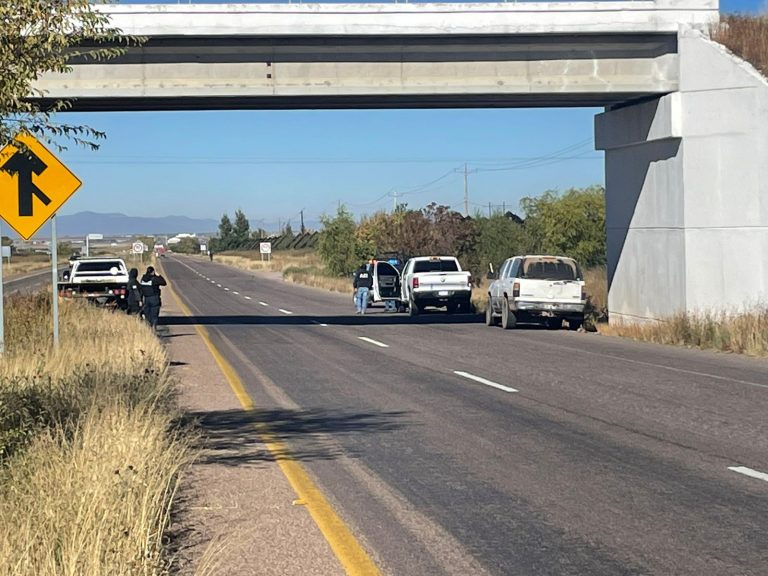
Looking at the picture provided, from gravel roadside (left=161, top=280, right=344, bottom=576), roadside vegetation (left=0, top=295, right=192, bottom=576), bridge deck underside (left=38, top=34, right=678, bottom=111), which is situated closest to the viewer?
roadside vegetation (left=0, top=295, right=192, bottom=576)

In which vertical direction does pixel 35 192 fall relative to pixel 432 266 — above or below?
above

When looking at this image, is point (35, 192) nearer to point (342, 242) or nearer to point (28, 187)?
point (28, 187)

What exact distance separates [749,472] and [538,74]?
56.4 feet

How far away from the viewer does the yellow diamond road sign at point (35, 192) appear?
1424cm

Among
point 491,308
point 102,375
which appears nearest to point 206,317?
point 491,308

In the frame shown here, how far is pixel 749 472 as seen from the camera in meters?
8.89

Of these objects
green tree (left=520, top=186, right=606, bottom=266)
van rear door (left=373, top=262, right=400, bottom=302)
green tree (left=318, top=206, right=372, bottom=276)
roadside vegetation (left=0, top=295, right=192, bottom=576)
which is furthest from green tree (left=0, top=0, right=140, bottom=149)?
green tree (left=318, top=206, right=372, bottom=276)

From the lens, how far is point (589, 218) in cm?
5106

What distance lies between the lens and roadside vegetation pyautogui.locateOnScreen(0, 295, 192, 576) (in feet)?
18.6

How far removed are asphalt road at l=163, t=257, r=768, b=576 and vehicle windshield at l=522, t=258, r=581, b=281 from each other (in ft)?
20.3

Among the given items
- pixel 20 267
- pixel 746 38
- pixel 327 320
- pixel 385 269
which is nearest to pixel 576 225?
pixel 385 269

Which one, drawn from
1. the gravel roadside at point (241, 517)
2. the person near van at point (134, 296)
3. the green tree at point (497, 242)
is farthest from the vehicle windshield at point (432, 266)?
the gravel roadside at point (241, 517)

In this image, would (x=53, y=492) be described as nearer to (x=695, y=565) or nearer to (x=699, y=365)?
(x=695, y=565)

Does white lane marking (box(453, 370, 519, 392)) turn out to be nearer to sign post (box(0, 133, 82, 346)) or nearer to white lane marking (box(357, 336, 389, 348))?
white lane marking (box(357, 336, 389, 348))
